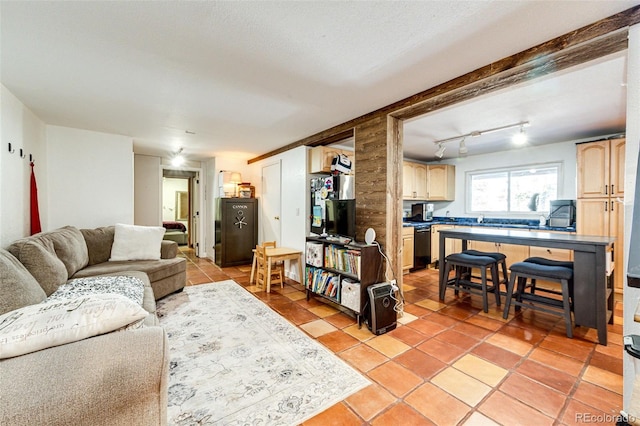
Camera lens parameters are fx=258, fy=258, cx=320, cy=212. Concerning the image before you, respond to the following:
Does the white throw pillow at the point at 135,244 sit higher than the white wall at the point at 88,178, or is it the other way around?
the white wall at the point at 88,178

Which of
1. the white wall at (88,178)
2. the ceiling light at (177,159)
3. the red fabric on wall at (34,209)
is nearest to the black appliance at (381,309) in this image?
the red fabric on wall at (34,209)

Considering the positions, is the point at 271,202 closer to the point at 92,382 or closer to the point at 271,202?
the point at 271,202

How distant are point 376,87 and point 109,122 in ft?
11.2

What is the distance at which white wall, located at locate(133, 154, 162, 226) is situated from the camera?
543 centimetres

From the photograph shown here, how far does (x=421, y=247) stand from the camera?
4.88 metres

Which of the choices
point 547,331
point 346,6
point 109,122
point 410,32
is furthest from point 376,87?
A: point 109,122

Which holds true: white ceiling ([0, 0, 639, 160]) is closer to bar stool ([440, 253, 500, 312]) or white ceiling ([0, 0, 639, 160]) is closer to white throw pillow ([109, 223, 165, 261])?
white throw pillow ([109, 223, 165, 261])

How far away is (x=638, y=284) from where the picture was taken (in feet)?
2.86

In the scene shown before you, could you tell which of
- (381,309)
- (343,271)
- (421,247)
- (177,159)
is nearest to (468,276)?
(421,247)

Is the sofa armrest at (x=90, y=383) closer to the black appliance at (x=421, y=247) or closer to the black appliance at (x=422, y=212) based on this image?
the black appliance at (x=421, y=247)

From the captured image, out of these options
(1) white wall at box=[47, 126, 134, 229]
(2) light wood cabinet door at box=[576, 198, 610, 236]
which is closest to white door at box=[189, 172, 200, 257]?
(1) white wall at box=[47, 126, 134, 229]

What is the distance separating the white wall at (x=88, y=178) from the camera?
3551 millimetres

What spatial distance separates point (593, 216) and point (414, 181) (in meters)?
2.60

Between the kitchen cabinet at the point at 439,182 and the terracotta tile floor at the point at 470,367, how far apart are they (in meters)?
2.71
